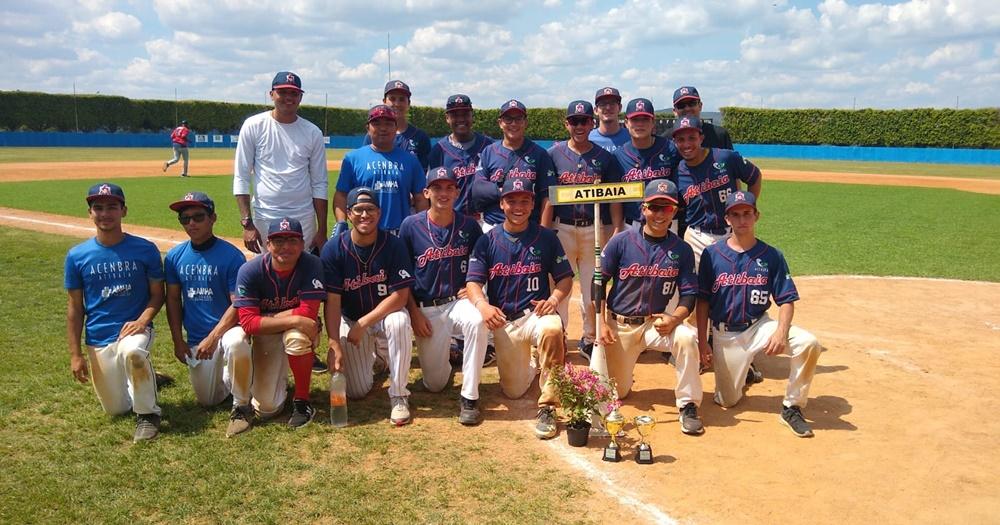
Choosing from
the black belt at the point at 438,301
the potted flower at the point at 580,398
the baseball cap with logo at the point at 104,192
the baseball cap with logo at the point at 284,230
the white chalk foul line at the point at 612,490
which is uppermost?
the baseball cap with logo at the point at 104,192

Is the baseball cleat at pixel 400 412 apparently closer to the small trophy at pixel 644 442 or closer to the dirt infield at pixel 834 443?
the dirt infield at pixel 834 443

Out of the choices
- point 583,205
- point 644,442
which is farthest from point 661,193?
point 644,442

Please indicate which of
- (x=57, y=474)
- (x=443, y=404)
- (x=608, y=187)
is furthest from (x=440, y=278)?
(x=57, y=474)

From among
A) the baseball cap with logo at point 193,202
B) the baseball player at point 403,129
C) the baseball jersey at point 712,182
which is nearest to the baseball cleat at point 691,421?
the baseball jersey at point 712,182

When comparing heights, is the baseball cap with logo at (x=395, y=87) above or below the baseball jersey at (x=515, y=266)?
above

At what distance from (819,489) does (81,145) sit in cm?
5220

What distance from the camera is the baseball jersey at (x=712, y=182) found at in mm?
6109

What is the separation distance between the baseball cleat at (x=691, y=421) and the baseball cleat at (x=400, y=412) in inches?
75.9

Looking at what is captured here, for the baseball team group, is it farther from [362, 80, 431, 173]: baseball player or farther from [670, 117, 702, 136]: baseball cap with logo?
[362, 80, 431, 173]: baseball player

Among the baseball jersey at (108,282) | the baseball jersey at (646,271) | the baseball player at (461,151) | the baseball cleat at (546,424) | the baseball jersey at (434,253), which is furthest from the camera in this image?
the baseball player at (461,151)

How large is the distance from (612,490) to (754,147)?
151 ft

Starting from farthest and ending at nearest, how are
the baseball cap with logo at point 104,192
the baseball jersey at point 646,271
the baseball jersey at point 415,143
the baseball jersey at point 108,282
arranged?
the baseball jersey at point 415,143, the baseball jersey at point 646,271, the baseball jersey at point 108,282, the baseball cap with logo at point 104,192

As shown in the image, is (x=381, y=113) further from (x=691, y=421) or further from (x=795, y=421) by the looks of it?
(x=795, y=421)

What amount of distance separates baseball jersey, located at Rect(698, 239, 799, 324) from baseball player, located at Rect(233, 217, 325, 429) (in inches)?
114
